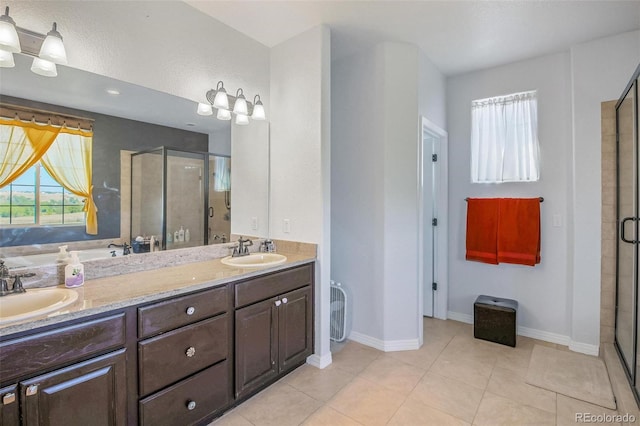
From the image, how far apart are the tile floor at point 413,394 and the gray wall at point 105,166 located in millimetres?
1337

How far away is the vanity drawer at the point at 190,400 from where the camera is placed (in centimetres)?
149

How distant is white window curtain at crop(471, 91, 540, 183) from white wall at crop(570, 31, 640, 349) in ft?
1.11

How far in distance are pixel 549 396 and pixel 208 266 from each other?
242cm

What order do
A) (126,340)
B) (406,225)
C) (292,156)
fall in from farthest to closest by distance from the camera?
(406,225), (292,156), (126,340)

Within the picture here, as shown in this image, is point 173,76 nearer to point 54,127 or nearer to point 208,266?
point 54,127

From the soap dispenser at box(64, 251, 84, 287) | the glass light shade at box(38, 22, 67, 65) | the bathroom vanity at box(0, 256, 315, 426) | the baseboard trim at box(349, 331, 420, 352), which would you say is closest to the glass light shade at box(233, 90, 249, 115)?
the glass light shade at box(38, 22, 67, 65)

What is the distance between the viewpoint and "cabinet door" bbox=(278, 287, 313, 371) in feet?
7.06

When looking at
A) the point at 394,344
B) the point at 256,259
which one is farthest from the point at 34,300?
the point at 394,344

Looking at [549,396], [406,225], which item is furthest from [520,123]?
[549,396]

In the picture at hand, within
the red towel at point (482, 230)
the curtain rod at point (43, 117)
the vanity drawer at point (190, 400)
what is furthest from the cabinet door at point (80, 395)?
the red towel at point (482, 230)

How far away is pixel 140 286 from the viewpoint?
61.9 inches

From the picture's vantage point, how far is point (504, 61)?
9.86 ft

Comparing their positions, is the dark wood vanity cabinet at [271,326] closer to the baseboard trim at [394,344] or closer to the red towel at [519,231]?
the baseboard trim at [394,344]

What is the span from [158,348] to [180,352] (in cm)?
13
